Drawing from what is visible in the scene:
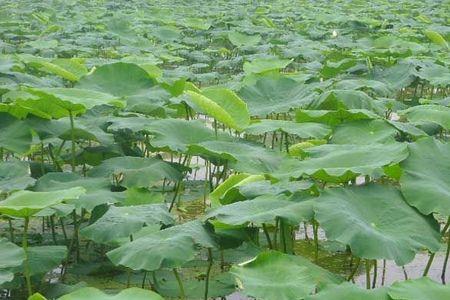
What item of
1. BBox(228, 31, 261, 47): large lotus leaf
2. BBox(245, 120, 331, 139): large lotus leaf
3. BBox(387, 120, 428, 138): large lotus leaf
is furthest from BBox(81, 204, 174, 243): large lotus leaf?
BBox(228, 31, 261, 47): large lotus leaf

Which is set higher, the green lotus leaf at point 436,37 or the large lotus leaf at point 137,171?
the large lotus leaf at point 137,171

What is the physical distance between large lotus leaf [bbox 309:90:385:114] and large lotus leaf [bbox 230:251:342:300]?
1.35 meters

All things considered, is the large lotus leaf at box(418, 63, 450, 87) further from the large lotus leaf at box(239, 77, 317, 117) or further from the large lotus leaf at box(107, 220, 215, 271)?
the large lotus leaf at box(107, 220, 215, 271)

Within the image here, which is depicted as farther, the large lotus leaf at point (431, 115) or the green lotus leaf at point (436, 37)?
the green lotus leaf at point (436, 37)

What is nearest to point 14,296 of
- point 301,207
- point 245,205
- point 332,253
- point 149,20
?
point 245,205

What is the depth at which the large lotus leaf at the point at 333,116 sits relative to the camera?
3.00 metres

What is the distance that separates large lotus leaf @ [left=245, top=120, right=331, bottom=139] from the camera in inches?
115

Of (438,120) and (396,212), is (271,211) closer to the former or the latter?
(396,212)

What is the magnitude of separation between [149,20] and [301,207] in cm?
728

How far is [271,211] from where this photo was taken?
2182 mm

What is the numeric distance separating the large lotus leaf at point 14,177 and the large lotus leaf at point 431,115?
1563 millimetres

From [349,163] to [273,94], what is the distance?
4.74 ft

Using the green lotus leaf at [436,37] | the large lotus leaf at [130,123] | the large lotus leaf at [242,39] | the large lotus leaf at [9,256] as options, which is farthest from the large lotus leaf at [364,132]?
the large lotus leaf at [242,39]

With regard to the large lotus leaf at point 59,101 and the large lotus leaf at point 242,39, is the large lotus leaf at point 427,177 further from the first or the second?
the large lotus leaf at point 242,39
